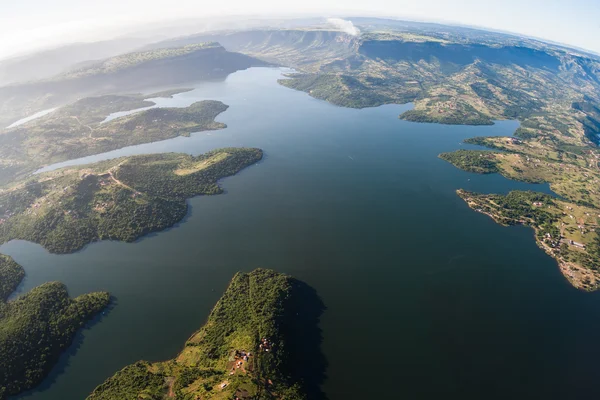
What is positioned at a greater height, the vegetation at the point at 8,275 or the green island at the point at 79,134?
the green island at the point at 79,134

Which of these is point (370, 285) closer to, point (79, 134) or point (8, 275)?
point (8, 275)

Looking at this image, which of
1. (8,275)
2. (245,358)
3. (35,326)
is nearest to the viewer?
(245,358)

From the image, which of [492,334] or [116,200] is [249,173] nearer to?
[116,200]

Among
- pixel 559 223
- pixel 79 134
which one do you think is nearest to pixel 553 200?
pixel 559 223

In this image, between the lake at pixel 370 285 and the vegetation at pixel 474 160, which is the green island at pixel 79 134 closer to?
the lake at pixel 370 285

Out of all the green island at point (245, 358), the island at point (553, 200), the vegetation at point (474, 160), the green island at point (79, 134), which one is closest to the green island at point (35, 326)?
the green island at point (245, 358)

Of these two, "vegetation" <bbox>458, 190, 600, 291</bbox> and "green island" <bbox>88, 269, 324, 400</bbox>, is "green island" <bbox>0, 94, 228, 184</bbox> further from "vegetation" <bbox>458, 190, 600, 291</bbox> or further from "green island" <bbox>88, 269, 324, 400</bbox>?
"vegetation" <bbox>458, 190, 600, 291</bbox>
